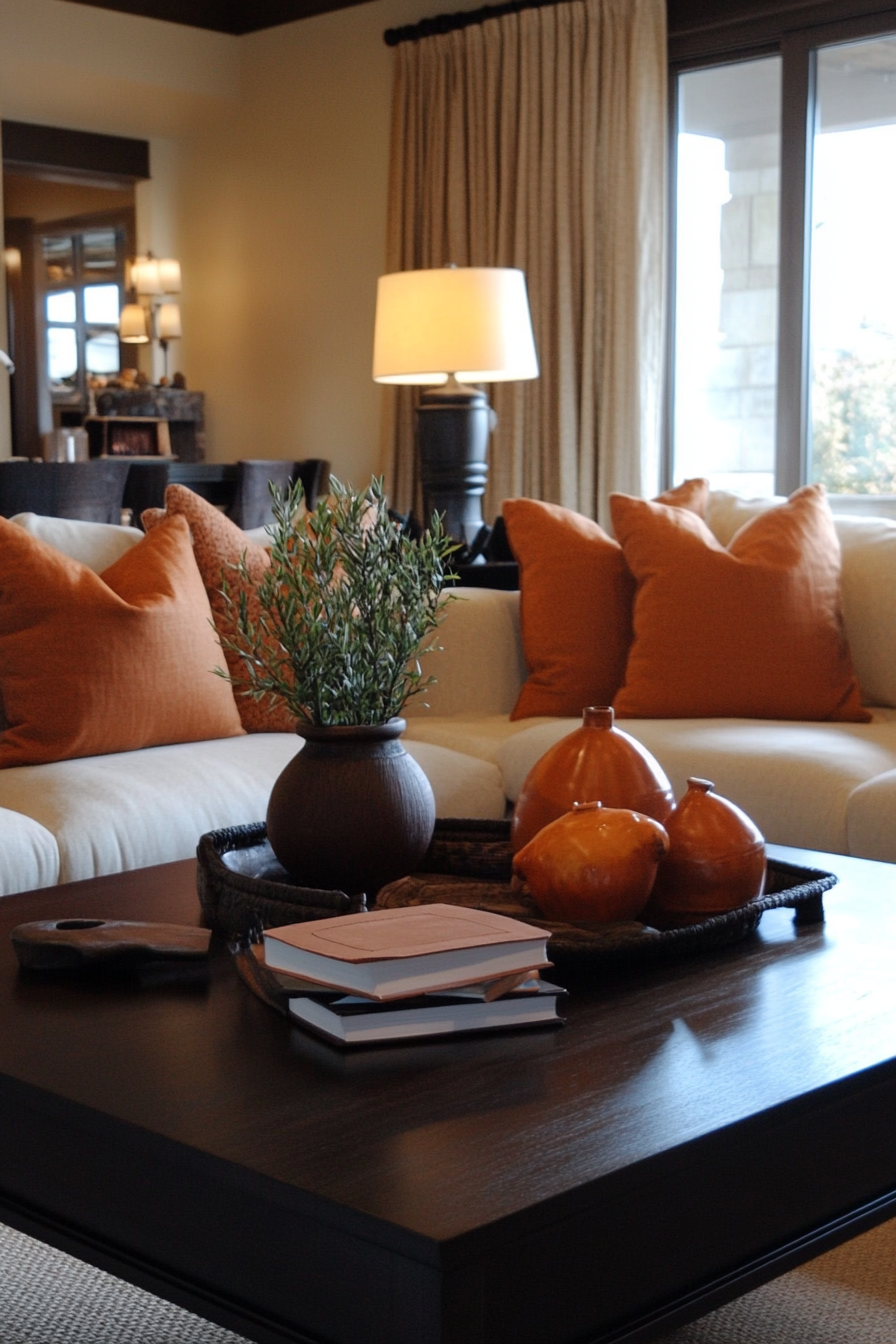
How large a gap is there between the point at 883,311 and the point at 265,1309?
4754 mm

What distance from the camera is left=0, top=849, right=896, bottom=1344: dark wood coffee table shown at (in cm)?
88

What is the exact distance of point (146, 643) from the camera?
266 centimetres

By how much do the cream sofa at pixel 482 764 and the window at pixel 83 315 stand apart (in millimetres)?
6441

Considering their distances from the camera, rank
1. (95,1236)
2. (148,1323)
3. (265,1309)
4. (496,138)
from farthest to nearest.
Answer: (496,138)
(148,1323)
(95,1236)
(265,1309)

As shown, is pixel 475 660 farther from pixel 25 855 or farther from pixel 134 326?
pixel 134 326

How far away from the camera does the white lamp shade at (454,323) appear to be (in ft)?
14.0

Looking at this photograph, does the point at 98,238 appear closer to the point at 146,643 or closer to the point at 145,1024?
the point at 146,643

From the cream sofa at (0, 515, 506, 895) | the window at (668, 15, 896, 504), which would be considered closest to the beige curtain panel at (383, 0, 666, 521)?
the window at (668, 15, 896, 504)

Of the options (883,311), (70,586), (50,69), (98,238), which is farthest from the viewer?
(98,238)

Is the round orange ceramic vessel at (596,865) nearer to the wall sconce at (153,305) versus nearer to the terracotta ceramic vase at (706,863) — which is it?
the terracotta ceramic vase at (706,863)

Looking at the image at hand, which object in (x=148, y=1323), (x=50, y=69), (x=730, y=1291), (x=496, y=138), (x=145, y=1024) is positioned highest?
(x=50, y=69)

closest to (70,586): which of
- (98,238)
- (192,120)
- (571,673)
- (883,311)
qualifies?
(571,673)

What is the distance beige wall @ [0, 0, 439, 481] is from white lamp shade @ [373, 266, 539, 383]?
2443 millimetres

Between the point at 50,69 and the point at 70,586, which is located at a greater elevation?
the point at 50,69
